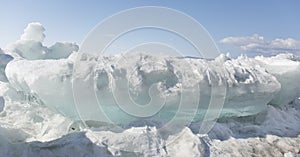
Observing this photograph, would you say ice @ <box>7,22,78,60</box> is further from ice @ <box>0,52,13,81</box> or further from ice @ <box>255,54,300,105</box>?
ice @ <box>255,54,300,105</box>

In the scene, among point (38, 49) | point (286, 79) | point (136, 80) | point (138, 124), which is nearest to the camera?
point (138, 124)

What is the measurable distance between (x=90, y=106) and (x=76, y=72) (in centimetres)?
67

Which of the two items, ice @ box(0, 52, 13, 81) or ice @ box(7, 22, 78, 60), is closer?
ice @ box(0, 52, 13, 81)

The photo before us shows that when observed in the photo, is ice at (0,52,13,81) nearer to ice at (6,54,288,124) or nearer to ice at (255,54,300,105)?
ice at (6,54,288,124)

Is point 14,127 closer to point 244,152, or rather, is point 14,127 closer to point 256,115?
point 244,152

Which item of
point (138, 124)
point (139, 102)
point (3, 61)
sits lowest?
point (138, 124)

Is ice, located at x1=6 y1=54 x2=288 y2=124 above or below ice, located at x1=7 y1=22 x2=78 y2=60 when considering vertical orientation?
below

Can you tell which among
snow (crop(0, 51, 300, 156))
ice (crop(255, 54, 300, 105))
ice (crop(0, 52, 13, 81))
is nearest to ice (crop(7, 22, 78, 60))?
ice (crop(0, 52, 13, 81))

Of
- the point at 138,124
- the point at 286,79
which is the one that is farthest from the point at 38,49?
the point at 286,79

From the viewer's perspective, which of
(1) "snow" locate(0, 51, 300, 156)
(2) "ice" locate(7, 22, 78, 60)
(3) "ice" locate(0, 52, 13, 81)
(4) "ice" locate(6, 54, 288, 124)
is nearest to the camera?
(1) "snow" locate(0, 51, 300, 156)

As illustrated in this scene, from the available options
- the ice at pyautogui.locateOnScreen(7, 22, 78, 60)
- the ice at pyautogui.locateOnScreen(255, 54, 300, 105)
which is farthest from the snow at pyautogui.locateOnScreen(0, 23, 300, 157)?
the ice at pyautogui.locateOnScreen(7, 22, 78, 60)

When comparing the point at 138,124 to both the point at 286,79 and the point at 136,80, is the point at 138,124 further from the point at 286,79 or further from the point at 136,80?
the point at 286,79

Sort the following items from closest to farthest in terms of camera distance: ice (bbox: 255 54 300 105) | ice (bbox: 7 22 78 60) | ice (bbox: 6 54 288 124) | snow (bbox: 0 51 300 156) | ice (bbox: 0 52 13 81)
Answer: snow (bbox: 0 51 300 156) → ice (bbox: 6 54 288 124) → ice (bbox: 255 54 300 105) → ice (bbox: 0 52 13 81) → ice (bbox: 7 22 78 60)

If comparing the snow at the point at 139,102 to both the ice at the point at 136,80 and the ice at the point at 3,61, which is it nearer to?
the ice at the point at 136,80
